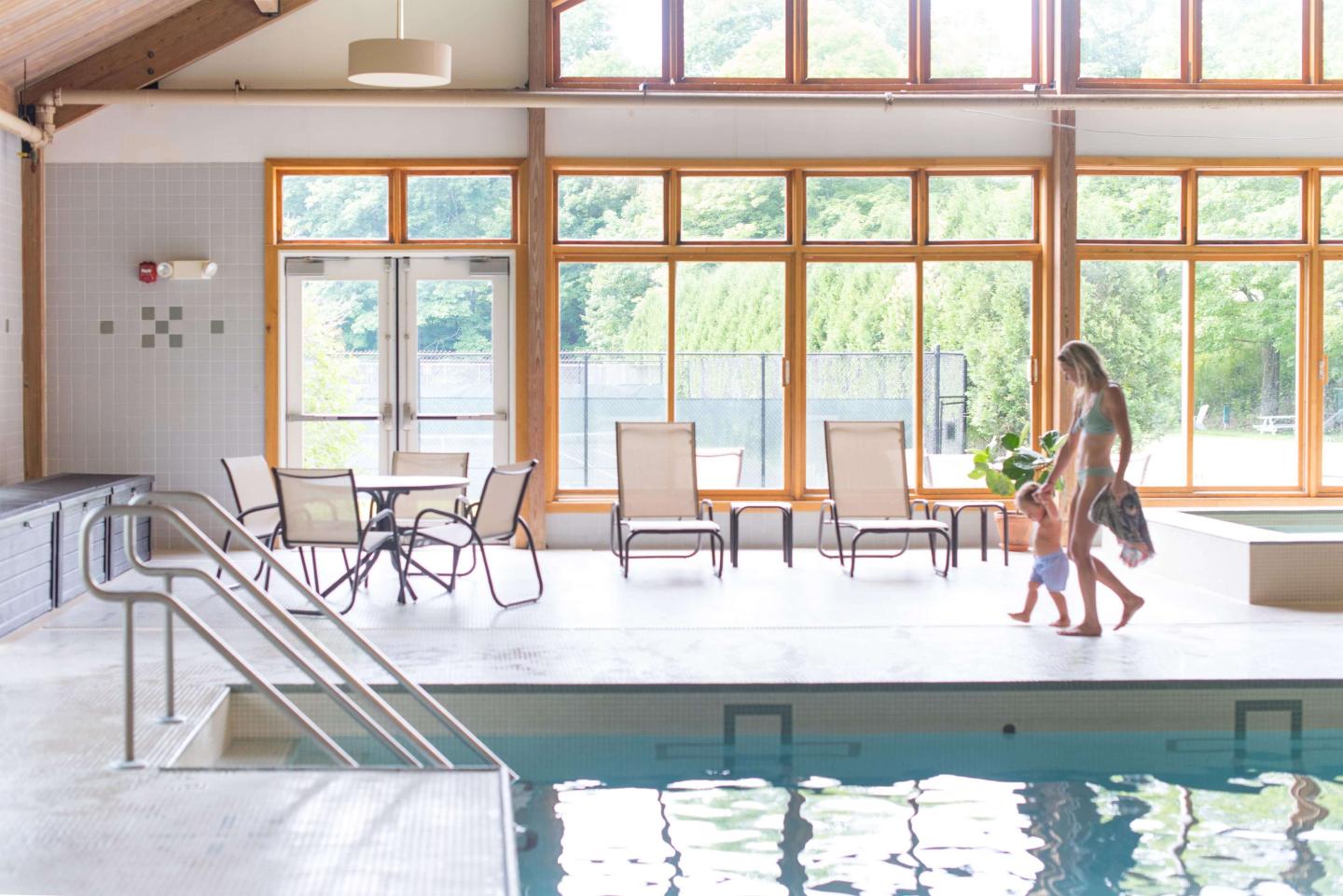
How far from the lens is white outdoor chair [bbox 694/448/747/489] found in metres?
10.5

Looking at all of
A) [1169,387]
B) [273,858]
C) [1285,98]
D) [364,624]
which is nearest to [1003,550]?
[1169,387]

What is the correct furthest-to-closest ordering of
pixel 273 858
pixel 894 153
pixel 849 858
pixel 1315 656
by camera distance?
1. pixel 894 153
2. pixel 1315 656
3. pixel 849 858
4. pixel 273 858

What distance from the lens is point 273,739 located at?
5.36 metres

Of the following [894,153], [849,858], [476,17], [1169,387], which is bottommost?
[849,858]

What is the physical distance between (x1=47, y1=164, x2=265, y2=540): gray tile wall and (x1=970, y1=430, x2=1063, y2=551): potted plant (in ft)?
16.4

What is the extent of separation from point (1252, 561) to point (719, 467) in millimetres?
3827

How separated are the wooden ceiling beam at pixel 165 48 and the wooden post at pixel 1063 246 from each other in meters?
5.24

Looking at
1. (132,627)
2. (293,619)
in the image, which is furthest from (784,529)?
(132,627)

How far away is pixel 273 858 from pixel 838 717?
2598 millimetres

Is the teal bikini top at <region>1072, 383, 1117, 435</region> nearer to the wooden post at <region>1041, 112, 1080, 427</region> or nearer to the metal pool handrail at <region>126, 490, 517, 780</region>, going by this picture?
the metal pool handrail at <region>126, 490, 517, 780</region>

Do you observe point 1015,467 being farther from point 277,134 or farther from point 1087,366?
point 277,134

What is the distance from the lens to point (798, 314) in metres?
10.5

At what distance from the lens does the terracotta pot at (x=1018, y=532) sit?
10195 mm

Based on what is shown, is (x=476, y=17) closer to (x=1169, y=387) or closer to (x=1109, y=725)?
(x=1169, y=387)
